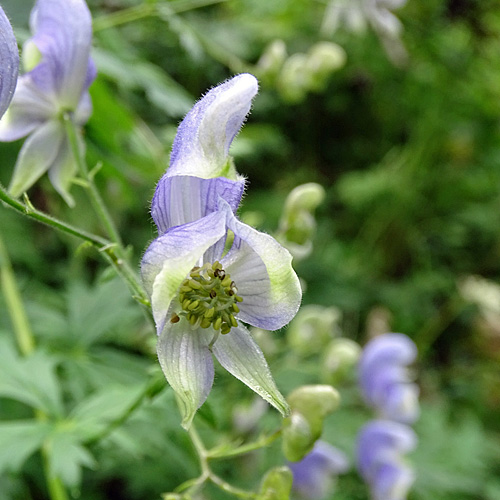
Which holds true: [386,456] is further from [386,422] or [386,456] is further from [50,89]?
[50,89]

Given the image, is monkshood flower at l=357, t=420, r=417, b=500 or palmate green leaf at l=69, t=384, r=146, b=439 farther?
monkshood flower at l=357, t=420, r=417, b=500

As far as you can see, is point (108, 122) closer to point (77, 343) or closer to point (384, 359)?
point (77, 343)

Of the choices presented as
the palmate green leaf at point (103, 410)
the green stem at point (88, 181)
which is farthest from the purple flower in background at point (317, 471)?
the green stem at point (88, 181)

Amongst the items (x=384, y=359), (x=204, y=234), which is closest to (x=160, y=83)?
(x=384, y=359)

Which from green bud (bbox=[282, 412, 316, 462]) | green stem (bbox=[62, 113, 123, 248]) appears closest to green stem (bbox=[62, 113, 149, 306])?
green stem (bbox=[62, 113, 123, 248])

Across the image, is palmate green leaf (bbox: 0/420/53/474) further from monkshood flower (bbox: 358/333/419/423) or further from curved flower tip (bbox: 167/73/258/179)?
monkshood flower (bbox: 358/333/419/423)

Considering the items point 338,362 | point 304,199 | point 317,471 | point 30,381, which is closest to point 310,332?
point 338,362

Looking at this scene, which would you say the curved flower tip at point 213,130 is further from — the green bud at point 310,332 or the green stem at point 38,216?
the green bud at point 310,332
